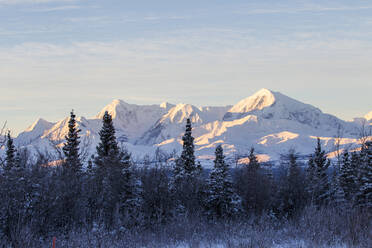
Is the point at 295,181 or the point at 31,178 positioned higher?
the point at 31,178

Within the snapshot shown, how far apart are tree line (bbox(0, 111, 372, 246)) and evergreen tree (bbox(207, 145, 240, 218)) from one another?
8 centimetres

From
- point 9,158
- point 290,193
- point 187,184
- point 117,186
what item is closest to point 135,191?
point 117,186

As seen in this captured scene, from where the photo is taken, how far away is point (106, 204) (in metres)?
23.4

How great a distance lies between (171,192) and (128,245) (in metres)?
20.4

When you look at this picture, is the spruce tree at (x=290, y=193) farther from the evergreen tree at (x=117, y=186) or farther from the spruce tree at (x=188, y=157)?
the evergreen tree at (x=117, y=186)

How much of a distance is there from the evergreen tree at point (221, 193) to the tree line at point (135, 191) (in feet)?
0.27

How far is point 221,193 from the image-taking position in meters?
39.1

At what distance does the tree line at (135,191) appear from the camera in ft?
49.9

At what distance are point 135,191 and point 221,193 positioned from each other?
10783 mm

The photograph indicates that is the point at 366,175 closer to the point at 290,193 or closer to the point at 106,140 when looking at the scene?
the point at 290,193

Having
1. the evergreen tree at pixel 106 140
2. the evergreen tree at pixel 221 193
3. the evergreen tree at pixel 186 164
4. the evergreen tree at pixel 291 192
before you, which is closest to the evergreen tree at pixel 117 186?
the evergreen tree at pixel 106 140

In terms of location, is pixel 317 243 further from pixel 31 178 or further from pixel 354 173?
pixel 354 173

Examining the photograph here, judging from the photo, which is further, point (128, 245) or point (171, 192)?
point (171, 192)

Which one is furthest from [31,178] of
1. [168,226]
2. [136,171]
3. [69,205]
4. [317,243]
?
[136,171]
